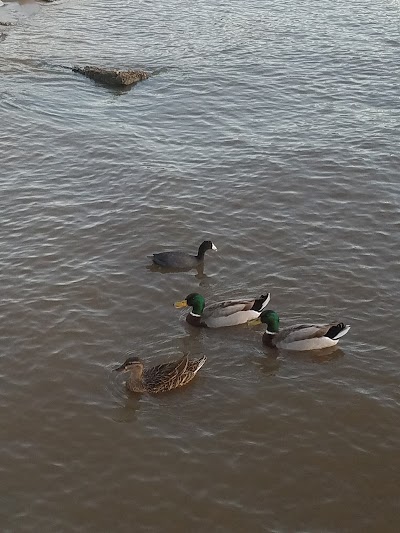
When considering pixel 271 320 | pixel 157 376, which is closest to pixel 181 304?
pixel 271 320

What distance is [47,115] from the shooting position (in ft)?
69.3

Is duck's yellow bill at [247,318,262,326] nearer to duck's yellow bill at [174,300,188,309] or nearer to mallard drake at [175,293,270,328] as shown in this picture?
mallard drake at [175,293,270,328]

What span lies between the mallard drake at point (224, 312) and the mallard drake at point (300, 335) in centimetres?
40

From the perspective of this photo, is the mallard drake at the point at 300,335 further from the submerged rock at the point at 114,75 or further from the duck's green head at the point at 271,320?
the submerged rock at the point at 114,75

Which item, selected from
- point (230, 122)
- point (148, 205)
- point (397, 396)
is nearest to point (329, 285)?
point (397, 396)

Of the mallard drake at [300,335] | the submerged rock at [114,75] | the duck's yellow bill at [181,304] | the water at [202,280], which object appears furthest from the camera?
the submerged rock at [114,75]

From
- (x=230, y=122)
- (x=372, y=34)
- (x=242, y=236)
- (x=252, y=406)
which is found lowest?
(x=252, y=406)

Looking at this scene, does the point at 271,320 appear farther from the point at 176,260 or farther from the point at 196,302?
the point at 176,260

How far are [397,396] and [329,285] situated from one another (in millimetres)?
3318

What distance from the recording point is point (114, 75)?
23.3 m

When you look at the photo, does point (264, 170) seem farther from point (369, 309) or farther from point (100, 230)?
point (369, 309)

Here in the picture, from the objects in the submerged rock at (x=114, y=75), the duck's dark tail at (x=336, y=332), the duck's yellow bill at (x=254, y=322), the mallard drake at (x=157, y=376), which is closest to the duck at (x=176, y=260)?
the duck's yellow bill at (x=254, y=322)

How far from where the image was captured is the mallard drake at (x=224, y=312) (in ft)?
40.6

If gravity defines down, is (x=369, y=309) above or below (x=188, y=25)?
below
